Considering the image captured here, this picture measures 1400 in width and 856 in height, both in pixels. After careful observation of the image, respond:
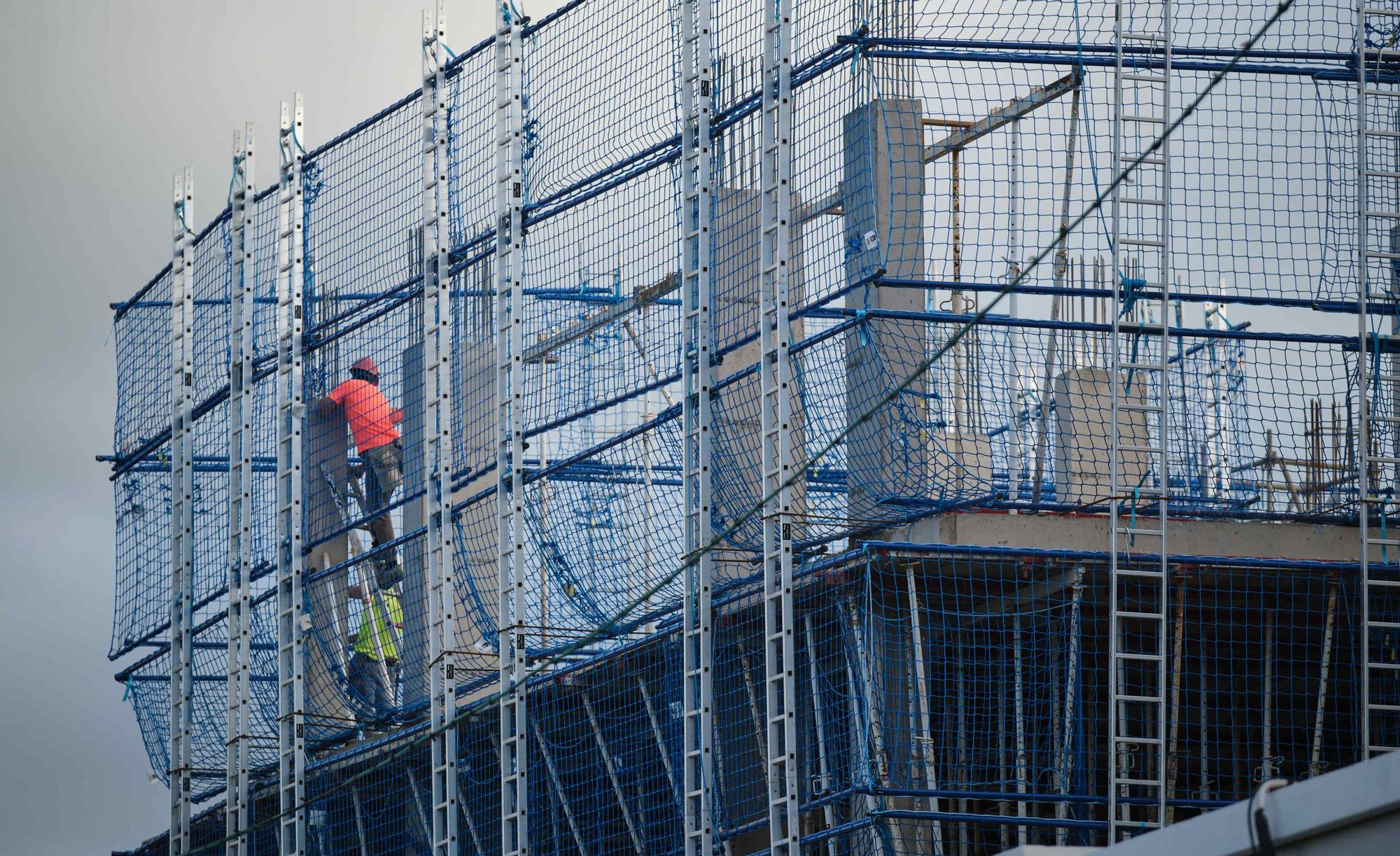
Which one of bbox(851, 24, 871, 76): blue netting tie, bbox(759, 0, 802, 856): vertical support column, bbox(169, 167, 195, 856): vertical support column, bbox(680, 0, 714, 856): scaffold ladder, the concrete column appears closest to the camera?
bbox(759, 0, 802, 856): vertical support column

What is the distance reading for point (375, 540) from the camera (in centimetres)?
1794

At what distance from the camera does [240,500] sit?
59.5 feet

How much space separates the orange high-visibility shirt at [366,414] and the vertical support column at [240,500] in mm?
1042

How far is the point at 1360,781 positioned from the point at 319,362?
40.6 feet

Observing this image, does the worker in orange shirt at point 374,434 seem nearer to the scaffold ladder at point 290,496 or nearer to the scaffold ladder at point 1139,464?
the scaffold ladder at point 290,496

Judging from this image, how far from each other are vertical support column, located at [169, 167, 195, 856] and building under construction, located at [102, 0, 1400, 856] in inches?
52.3

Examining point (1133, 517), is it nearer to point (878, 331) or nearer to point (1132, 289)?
point (1132, 289)

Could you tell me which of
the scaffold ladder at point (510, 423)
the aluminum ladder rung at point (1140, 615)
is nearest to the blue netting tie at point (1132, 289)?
the aluminum ladder rung at point (1140, 615)

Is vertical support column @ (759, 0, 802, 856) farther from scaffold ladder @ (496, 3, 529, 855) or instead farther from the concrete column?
scaffold ladder @ (496, 3, 529, 855)

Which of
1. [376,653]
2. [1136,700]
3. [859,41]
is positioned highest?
[859,41]

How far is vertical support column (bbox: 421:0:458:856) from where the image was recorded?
15.4 meters

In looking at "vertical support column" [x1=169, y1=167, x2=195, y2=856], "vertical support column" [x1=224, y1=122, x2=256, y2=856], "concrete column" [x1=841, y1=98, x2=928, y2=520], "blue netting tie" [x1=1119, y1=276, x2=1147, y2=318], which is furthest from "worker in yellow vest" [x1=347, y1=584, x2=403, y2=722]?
"blue netting tie" [x1=1119, y1=276, x2=1147, y2=318]

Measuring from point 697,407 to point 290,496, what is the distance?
18.0ft

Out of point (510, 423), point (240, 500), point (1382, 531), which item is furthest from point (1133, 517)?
point (240, 500)
